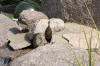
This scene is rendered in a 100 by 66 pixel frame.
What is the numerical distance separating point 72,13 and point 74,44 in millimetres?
1676

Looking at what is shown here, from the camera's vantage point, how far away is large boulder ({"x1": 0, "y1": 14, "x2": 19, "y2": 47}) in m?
8.02

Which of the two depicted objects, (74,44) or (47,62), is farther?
(74,44)

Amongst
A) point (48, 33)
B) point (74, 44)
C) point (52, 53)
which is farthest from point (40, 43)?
point (52, 53)

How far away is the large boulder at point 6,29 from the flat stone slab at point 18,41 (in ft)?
0.72

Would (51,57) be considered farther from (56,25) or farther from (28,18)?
(28,18)

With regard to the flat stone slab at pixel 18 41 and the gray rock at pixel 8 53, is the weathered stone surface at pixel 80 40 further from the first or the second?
the gray rock at pixel 8 53

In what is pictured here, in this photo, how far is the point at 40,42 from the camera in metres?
7.16

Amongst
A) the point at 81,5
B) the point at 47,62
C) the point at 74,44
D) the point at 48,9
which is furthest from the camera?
the point at 48,9

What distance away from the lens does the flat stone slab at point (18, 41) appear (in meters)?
7.35

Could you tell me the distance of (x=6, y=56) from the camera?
23.3 ft

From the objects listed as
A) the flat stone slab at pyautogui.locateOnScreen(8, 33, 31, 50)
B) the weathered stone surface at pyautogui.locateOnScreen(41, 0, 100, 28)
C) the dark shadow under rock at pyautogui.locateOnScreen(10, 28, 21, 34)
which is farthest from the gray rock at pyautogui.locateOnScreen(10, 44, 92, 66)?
the dark shadow under rock at pyautogui.locateOnScreen(10, 28, 21, 34)

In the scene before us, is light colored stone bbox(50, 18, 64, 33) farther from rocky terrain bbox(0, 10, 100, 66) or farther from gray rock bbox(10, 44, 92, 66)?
gray rock bbox(10, 44, 92, 66)

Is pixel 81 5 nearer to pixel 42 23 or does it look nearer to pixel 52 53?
pixel 42 23

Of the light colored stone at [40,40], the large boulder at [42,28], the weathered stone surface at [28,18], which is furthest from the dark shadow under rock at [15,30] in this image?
the light colored stone at [40,40]
